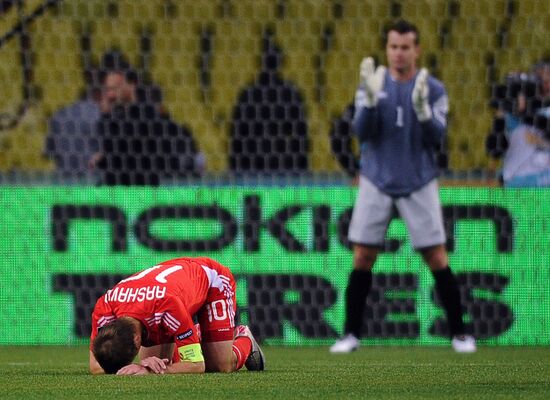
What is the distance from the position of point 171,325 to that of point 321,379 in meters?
0.66

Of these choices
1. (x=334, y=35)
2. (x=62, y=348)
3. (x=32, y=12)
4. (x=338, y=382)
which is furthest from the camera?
(x=334, y=35)

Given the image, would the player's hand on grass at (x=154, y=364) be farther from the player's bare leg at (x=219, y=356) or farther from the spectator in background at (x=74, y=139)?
the spectator in background at (x=74, y=139)

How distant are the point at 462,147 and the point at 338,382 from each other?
560 cm

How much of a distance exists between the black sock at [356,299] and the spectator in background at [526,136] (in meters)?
2.06

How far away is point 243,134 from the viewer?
9633mm

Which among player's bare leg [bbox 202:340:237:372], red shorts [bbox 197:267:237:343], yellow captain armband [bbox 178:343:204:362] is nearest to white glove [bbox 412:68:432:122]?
red shorts [bbox 197:267:237:343]

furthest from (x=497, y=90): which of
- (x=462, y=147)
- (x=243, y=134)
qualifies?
(x=243, y=134)

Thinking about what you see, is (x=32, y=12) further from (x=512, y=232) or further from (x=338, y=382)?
(x=338, y=382)

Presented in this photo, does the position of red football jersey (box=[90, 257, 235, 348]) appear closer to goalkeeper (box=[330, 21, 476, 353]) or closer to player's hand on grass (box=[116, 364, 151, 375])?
player's hand on grass (box=[116, 364, 151, 375])

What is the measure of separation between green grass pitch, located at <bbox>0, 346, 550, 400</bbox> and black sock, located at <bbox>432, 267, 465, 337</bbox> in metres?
0.18

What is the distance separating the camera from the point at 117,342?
512 centimetres

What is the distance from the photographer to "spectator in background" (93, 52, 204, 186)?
30.1 feet

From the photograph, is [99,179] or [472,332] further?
[99,179]

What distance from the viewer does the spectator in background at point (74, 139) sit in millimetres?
9883
